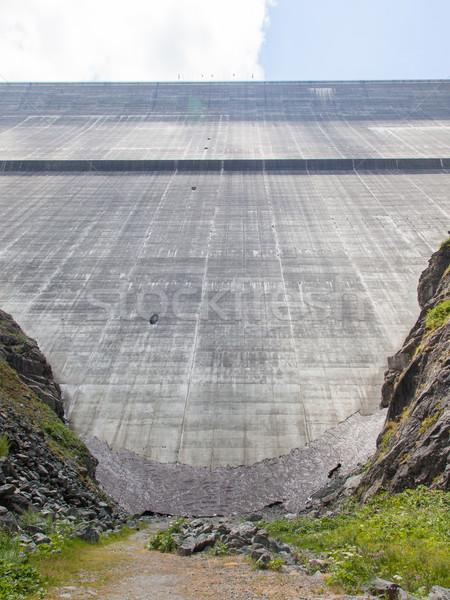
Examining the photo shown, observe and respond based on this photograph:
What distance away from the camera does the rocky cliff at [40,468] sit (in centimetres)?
628

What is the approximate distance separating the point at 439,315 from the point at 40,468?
8.67 m

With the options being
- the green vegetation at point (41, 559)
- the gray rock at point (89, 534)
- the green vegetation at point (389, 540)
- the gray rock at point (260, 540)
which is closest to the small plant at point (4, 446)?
the green vegetation at point (41, 559)

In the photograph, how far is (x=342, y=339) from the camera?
640 inches

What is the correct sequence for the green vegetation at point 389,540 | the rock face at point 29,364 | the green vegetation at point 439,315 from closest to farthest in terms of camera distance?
the green vegetation at point 389,540 → the green vegetation at point 439,315 → the rock face at point 29,364

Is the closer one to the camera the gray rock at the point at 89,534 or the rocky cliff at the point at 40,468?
the gray rock at the point at 89,534

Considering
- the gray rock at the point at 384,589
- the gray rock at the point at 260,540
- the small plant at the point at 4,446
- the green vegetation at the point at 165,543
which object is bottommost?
the green vegetation at the point at 165,543

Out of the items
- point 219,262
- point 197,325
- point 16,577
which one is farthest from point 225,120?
point 16,577

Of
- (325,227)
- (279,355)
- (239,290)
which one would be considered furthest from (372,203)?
(279,355)

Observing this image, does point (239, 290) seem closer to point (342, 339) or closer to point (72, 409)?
point (342, 339)

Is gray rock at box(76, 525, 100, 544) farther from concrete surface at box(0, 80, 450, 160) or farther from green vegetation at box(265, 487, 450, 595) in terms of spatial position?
concrete surface at box(0, 80, 450, 160)

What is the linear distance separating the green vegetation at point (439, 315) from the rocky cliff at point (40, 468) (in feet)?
25.6

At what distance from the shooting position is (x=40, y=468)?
7363 mm

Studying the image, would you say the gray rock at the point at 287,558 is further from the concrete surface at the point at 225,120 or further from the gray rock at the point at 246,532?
the concrete surface at the point at 225,120

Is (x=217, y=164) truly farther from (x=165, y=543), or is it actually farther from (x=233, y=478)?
(x=165, y=543)
